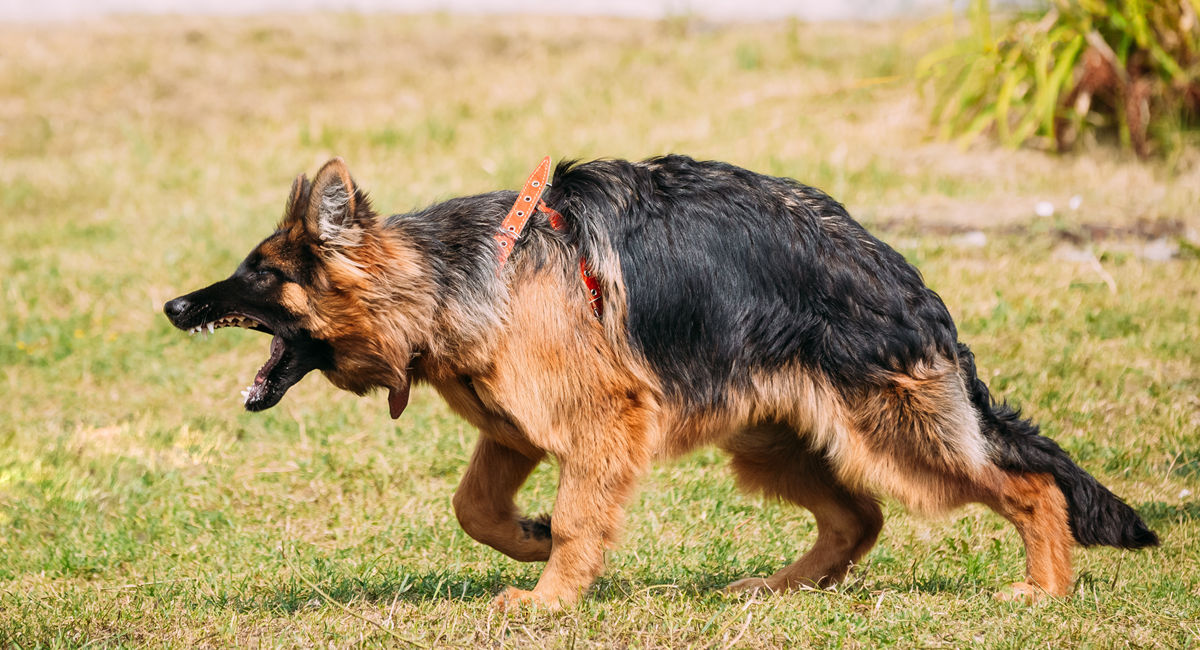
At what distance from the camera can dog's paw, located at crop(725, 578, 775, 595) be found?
4.09 metres

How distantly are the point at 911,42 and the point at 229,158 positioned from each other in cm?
809

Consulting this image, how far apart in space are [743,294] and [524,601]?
1382 millimetres

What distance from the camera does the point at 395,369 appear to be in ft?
12.7

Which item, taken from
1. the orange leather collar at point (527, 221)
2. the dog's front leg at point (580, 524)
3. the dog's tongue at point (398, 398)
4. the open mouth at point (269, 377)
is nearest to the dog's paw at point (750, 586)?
the dog's front leg at point (580, 524)

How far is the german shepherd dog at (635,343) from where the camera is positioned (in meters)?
3.81

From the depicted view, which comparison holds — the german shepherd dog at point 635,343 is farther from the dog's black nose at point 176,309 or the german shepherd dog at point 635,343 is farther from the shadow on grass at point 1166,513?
the shadow on grass at point 1166,513

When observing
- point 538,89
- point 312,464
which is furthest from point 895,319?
point 538,89

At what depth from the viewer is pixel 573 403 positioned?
3.85 m

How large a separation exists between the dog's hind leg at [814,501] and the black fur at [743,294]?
500mm

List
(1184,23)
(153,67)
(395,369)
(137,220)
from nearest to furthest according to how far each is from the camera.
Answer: (395,369) < (1184,23) < (137,220) < (153,67)

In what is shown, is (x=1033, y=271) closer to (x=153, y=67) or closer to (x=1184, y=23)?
(x=1184, y=23)

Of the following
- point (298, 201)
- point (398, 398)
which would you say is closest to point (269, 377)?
point (398, 398)

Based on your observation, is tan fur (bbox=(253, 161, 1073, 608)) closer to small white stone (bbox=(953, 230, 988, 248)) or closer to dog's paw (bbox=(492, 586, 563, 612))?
dog's paw (bbox=(492, 586, 563, 612))

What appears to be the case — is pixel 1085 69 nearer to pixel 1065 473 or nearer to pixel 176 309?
pixel 1065 473
